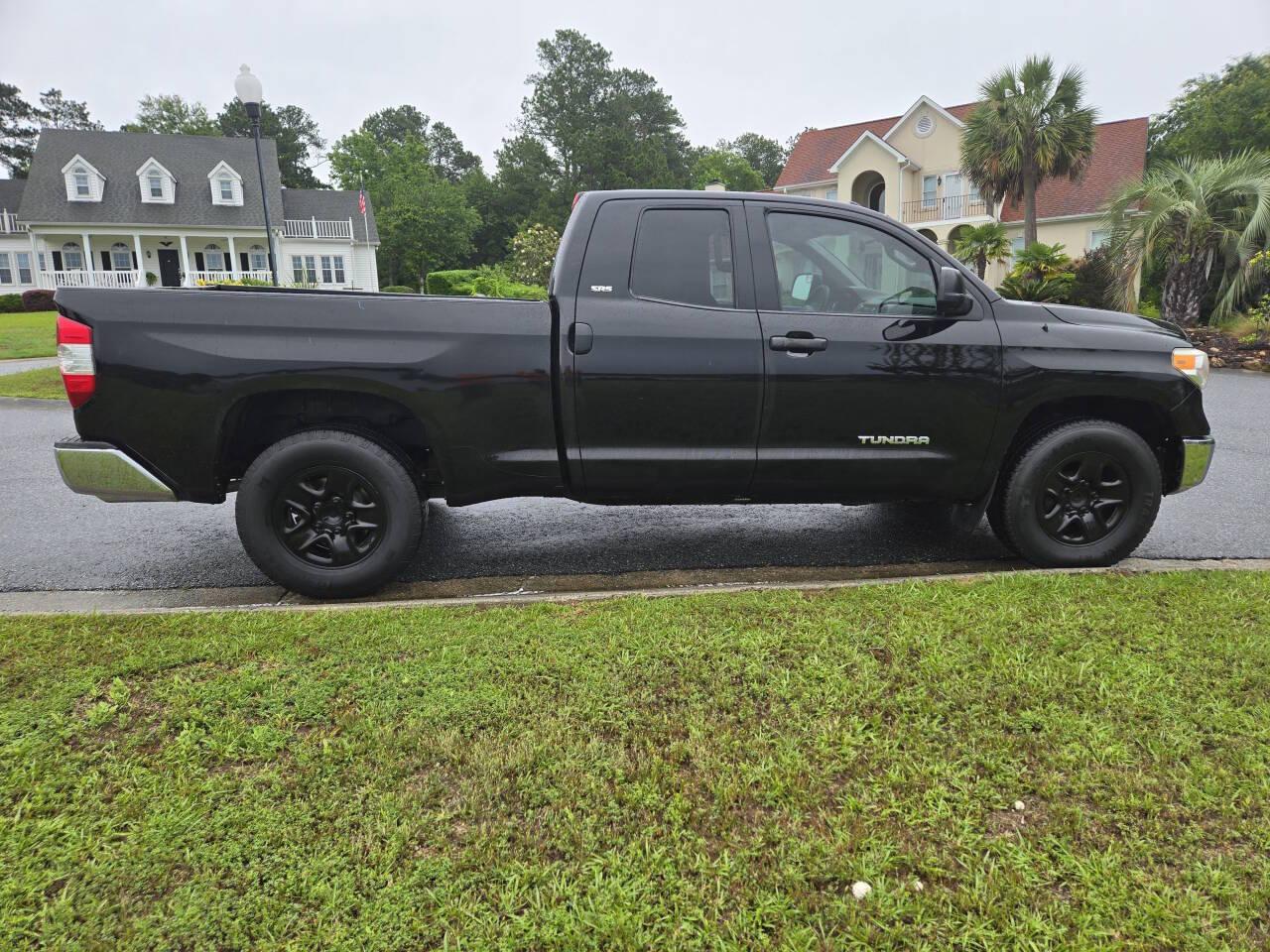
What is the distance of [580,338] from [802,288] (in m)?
1.18

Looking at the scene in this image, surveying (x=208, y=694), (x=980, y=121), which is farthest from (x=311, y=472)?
(x=980, y=121)

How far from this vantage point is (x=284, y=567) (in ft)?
12.8

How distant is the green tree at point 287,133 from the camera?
6544cm

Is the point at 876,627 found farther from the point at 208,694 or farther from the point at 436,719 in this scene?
the point at 208,694

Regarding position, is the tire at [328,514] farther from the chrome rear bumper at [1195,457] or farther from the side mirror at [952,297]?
the chrome rear bumper at [1195,457]

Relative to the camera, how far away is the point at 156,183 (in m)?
37.8

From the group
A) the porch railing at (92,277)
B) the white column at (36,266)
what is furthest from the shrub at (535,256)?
the white column at (36,266)

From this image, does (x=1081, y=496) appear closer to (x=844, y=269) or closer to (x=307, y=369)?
(x=844, y=269)

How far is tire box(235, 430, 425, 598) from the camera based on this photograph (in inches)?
150

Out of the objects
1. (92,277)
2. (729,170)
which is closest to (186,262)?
(92,277)

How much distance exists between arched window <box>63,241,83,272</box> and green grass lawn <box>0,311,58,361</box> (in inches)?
619

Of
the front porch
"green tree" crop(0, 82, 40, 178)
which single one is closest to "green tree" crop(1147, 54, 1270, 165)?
the front porch

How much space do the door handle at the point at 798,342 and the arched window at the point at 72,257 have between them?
43275 millimetres

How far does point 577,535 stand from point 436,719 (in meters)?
2.62
